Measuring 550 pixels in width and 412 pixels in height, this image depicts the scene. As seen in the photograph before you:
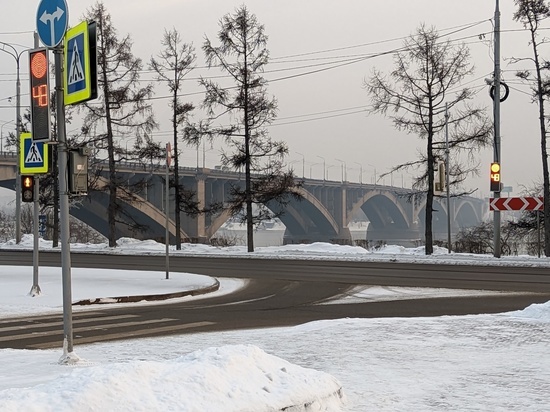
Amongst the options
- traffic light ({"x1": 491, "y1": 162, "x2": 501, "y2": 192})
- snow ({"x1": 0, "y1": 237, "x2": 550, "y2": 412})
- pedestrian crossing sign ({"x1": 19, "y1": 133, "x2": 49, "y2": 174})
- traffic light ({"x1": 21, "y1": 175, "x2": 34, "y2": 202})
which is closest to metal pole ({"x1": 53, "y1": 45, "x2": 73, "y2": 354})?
snow ({"x1": 0, "y1": 237, "x2": 550, "y2": 412})

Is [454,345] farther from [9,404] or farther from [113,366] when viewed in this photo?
[9,404]

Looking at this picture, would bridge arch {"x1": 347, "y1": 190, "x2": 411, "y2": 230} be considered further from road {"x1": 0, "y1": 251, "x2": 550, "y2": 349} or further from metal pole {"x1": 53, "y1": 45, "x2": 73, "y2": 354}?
metal pole {"x1": 53, "y1": 45, "x2": 73, "y2": 354}

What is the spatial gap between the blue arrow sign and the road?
4.21 m

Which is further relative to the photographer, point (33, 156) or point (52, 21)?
point (33, 156)

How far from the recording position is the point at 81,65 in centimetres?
809

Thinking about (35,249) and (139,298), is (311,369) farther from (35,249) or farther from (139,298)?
(35,249)

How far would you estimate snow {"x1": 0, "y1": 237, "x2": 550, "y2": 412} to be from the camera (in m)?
5.30

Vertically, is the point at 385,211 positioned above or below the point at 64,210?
above

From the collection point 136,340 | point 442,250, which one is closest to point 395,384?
point 136,340

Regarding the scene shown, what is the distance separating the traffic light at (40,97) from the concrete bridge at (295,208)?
2857 centimetres

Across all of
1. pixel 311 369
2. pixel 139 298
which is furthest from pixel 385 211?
pixel 311 369

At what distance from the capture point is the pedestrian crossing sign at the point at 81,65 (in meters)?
7.97

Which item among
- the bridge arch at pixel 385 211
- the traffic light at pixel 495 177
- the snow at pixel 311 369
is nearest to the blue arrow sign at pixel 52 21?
the snow at pixel 311 369

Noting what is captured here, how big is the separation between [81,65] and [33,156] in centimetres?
630
